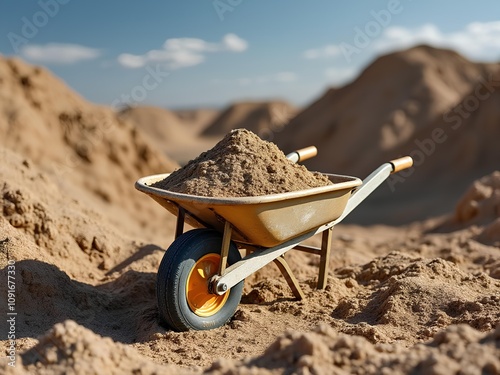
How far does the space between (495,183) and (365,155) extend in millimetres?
6346

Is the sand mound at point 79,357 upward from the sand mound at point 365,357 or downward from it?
upward

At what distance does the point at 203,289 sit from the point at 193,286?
74mm

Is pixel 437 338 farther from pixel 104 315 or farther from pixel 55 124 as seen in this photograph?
pixel 55 124

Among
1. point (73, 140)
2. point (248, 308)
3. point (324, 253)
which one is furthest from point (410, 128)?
point (248, 308)

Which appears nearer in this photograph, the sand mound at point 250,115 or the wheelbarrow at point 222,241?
the wheelbarrow at point 222,241

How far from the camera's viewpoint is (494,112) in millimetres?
12383

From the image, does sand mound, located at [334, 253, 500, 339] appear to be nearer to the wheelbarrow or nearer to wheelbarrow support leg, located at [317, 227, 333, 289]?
wheelbarrow support leg, located at [317, 227, 333, 289]

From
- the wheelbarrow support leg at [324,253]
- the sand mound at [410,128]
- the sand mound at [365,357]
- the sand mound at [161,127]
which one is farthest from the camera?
the sand mound at [161,127]

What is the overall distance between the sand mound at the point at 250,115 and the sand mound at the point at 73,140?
24.3m

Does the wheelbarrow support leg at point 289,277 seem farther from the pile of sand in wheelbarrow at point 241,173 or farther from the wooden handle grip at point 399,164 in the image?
the wooden handle grip at point 399,164

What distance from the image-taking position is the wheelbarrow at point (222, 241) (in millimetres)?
3350

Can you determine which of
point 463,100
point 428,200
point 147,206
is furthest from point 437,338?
point 463,100

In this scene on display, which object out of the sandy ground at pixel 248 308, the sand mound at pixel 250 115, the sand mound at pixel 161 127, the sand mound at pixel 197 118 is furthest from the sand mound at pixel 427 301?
the sand mound at pixel 197 118

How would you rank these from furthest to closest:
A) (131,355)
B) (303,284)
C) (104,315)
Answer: (303,284)
(104,315)
(131,355)
